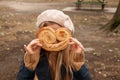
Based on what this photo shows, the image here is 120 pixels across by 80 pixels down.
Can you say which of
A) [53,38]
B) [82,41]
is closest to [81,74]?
[53,38]

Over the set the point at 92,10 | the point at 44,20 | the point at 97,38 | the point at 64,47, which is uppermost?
the point at 44,20

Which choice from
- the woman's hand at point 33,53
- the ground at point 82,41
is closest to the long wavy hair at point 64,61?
the woman's hand at point 33,53

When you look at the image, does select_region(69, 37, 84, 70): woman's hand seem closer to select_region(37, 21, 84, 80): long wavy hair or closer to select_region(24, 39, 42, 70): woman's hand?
select_region(37, 21, 84, 80): long wavy hair

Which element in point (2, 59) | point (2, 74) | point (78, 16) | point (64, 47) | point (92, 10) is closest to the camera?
point (64, 47)

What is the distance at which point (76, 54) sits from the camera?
265 cm

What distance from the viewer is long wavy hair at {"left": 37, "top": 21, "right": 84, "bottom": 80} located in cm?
260

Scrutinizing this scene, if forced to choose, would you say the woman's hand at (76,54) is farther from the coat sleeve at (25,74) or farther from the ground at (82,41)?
the ground at (82,41)

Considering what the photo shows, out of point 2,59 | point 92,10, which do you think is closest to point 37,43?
point 2,59

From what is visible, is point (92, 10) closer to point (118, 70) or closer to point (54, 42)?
point (118, 70)

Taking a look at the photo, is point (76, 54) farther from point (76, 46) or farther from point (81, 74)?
point (81, 74)

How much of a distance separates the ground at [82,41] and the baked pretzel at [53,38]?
4299mm

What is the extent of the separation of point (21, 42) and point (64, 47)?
727 cm

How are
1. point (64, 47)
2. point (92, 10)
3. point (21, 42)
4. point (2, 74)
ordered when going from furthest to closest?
point (92, 10) < point (21, 42) < point (2, 74) < point (64, 47)

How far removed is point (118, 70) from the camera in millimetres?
7230
